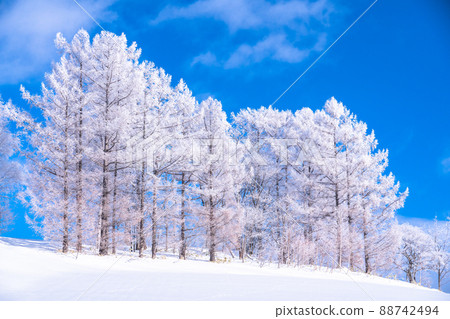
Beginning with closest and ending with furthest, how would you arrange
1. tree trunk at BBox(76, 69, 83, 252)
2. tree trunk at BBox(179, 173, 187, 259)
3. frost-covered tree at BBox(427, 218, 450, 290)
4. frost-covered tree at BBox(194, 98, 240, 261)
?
tree trunk at BBox(76, 69, 83, 252) → tree trunk at BBox(179, 173, 187, 259) → frost-covered tree at BBox(194, 98, 240, 261) → frost-covered tree at BBox(427, 218, 450, 290)

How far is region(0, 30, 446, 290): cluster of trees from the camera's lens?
11656mm

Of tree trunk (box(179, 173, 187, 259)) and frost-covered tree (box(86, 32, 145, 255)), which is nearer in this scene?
frost-covered tree (box(86, 32, 145, 255))

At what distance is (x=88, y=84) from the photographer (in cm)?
1284

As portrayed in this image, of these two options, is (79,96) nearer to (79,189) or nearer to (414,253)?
(79,189)

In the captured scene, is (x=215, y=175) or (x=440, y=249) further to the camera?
(x=440, y=249)

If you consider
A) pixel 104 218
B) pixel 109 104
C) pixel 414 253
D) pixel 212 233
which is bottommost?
pixel 414 253

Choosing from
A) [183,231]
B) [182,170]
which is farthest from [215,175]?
[183,231]

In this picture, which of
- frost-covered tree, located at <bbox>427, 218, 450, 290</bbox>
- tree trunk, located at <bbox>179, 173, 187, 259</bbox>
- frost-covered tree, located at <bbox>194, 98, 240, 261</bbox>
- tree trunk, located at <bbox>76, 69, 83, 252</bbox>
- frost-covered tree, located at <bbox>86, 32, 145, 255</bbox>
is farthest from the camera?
frost-covered tree, located at <bbox>427, 218, 450, 290</bbox>

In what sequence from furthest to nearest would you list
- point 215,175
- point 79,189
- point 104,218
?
point 215,175 → point 104,218 → point 79,189

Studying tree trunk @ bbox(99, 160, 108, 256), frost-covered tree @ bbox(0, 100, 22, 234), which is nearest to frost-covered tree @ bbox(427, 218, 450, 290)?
tree trunk @ bbox(99, 160, 108, 256)

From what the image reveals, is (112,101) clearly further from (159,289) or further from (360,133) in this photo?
(360,133)

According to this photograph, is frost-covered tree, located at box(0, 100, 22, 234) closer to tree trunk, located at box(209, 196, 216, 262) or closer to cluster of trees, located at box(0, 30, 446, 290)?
cluster of trees, located at box(0, 30, 446, 290)

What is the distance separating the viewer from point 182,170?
49.4ft

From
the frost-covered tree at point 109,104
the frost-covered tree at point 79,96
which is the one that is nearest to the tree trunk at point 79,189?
the frost-covered tree at point 79,96
